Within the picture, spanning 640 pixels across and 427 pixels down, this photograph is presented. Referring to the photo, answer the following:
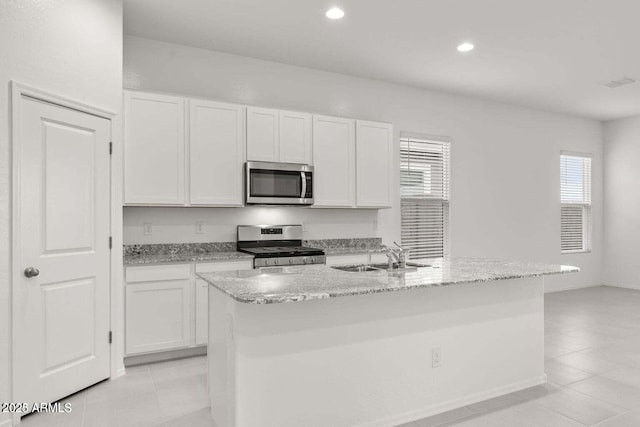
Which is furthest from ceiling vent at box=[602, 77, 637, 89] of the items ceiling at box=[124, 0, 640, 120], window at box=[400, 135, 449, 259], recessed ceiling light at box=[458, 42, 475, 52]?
recessed ceiling light at box=[458, 42, 475, 52]

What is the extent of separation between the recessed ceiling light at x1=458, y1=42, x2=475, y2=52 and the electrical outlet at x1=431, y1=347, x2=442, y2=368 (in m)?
3.15

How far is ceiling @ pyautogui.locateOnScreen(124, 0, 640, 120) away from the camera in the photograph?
12.0 ft

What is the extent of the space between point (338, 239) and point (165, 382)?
257 cm

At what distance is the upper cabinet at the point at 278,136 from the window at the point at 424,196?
169cm

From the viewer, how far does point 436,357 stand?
2.79 metres

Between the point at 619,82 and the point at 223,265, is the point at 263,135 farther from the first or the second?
the point at 619,82

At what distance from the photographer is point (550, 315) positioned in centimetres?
556

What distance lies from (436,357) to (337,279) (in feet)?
2.89

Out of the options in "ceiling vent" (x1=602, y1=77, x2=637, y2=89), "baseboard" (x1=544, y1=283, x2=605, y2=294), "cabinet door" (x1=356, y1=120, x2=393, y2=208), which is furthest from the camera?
"baseboard" (x1=544, y1=283, x2=605, y2=294)

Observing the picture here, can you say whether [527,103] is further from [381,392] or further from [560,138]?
[381,392]

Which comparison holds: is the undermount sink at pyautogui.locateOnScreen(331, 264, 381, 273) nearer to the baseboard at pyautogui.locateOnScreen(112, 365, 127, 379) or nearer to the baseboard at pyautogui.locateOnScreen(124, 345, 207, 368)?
the baseboard at pyautogui.locateOnScreen(124, 345, 207, 368)

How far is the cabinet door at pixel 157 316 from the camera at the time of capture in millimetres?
3680

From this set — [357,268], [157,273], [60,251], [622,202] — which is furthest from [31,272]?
[622,202]

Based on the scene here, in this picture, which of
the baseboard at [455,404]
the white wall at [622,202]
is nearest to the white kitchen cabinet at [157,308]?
the baseboard at [455,404]
